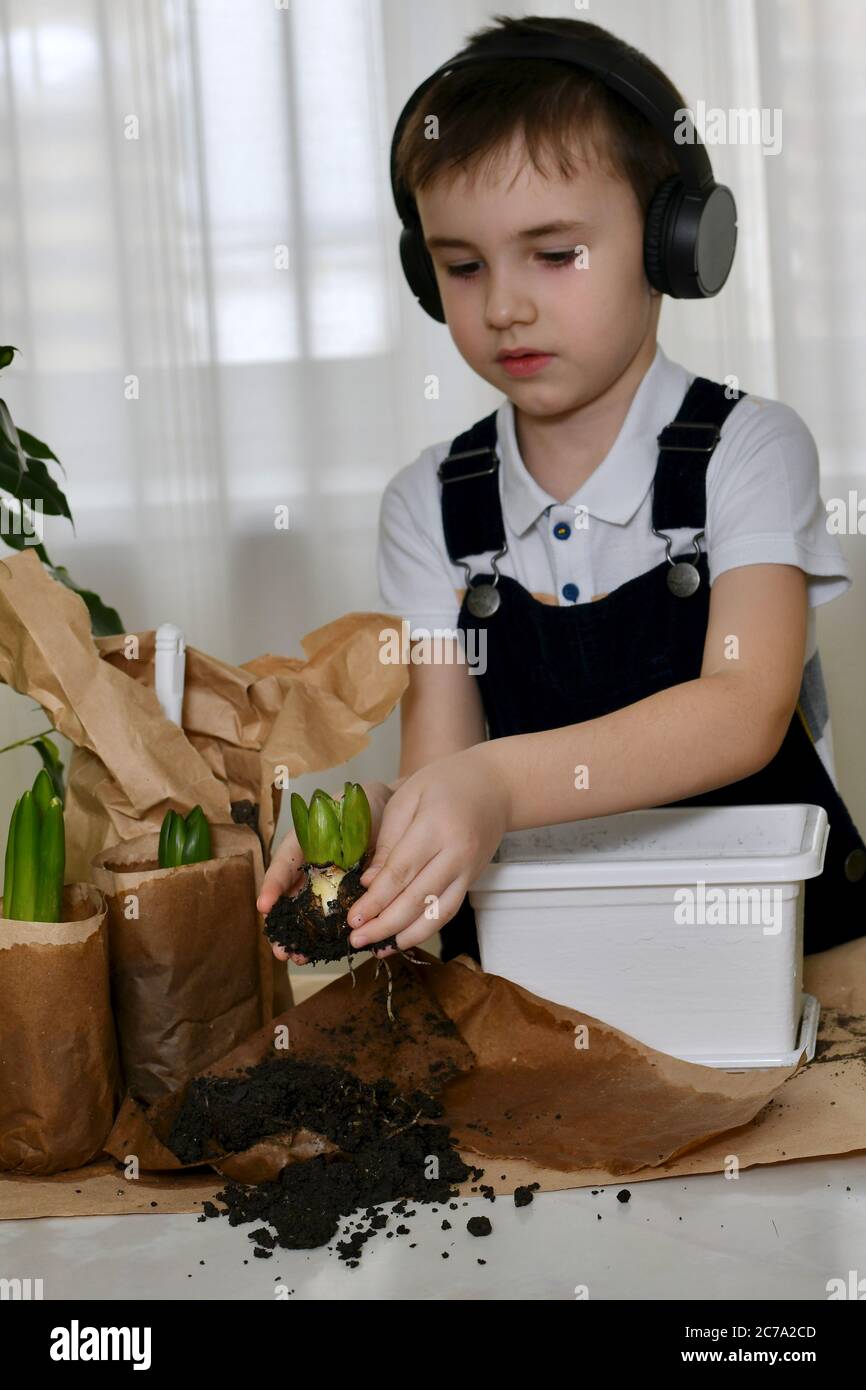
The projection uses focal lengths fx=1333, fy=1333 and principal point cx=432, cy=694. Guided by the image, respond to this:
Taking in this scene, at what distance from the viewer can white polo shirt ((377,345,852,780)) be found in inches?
36.5

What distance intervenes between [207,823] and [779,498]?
447 mm

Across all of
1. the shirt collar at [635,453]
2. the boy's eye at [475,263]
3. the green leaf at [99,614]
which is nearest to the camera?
the boy's eye at [475,263]

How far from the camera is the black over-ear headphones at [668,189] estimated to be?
33.2 inches

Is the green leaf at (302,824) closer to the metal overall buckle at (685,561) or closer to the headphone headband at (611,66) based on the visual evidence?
the metal overall buckle at (685,561)

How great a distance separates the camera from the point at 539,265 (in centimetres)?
88

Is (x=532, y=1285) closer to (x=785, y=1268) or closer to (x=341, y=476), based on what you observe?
(x=785, y=1268)

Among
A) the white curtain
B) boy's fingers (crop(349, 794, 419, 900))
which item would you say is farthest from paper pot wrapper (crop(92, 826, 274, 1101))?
the white curtain

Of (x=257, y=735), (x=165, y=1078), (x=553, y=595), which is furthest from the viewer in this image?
(x=553, y=595)

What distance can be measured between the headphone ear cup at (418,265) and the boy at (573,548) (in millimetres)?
15

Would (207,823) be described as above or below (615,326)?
below

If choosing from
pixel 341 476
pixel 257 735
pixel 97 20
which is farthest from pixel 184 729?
pixel 97 20

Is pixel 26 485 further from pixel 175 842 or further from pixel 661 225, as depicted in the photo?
pixel 661 225

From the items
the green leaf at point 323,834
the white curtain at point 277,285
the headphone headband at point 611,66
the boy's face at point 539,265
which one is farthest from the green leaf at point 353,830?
the white curtain at point 277,285

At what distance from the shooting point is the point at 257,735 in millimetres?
906
